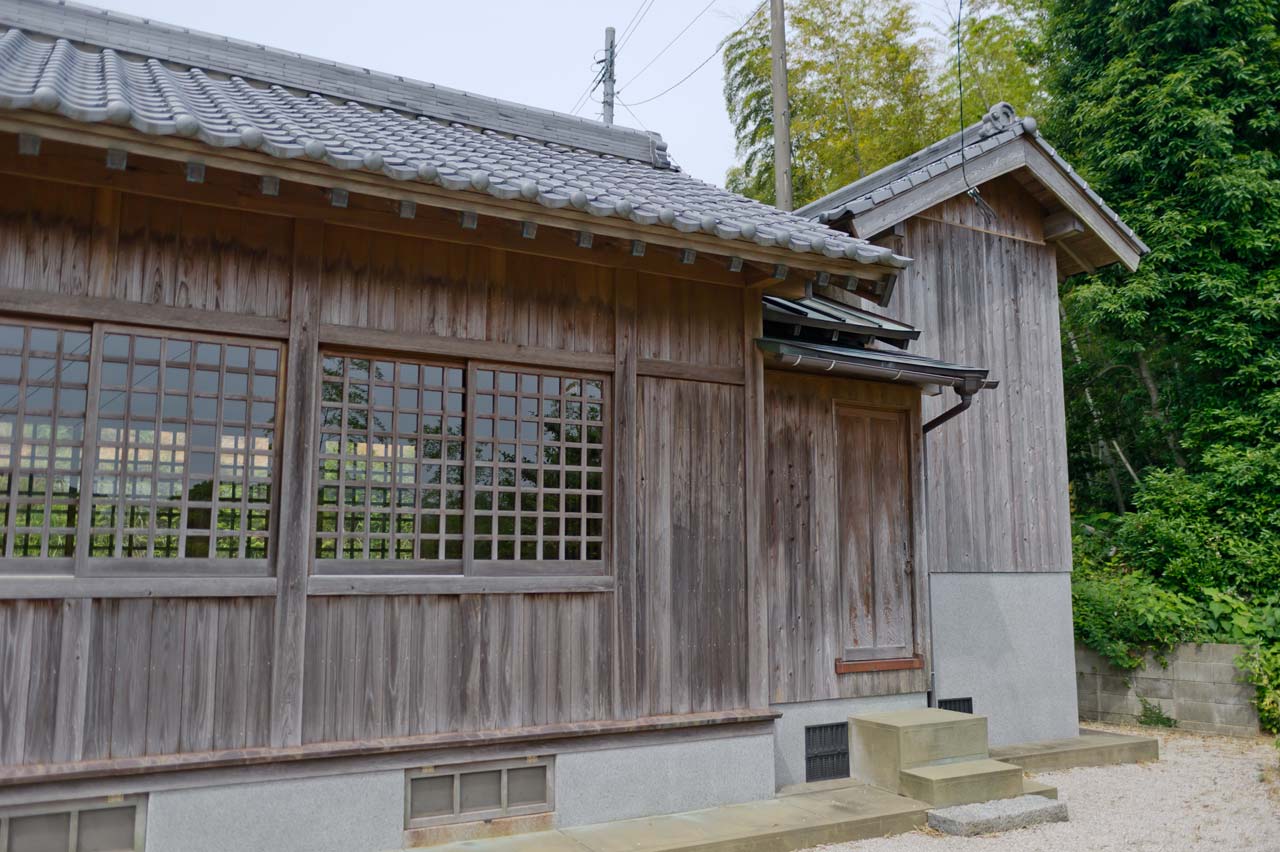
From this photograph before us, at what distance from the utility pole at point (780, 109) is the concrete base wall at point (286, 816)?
40.9ft

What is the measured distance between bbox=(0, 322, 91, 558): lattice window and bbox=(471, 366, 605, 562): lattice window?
228 cm

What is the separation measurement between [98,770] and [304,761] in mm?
1042

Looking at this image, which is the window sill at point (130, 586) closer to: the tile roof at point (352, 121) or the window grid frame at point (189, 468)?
the window grid frame at point (189, 468)

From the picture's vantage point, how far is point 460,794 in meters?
6.05

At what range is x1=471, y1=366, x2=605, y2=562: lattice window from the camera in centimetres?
643

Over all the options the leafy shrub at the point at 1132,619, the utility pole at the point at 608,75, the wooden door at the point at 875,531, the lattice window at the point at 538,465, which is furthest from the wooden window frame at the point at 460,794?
the utility pole at the point at 608,75

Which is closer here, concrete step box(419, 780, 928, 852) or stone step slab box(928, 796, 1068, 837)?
concrete step box(419, 780, 928, 852)

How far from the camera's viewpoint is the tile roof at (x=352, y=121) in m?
5.17

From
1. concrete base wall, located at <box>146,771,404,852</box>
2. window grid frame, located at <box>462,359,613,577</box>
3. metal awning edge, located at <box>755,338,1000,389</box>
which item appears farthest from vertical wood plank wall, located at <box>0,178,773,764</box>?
metal awning edge, located at <box>755,338,1000,389</box>

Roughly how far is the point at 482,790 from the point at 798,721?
3.03m

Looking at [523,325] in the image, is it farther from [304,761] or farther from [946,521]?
[946,521]

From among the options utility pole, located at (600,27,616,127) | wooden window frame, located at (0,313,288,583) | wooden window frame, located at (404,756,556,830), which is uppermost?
utility pole, located at (600,27,616,127)

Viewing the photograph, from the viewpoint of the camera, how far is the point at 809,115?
24766mm

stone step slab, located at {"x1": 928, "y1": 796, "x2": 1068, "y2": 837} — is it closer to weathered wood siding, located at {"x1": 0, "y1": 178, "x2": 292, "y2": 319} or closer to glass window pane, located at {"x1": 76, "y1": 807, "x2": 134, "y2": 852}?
glass window pane, located at {"x1": 76, "y1": 807, "x2": 134, "y2": 852}
